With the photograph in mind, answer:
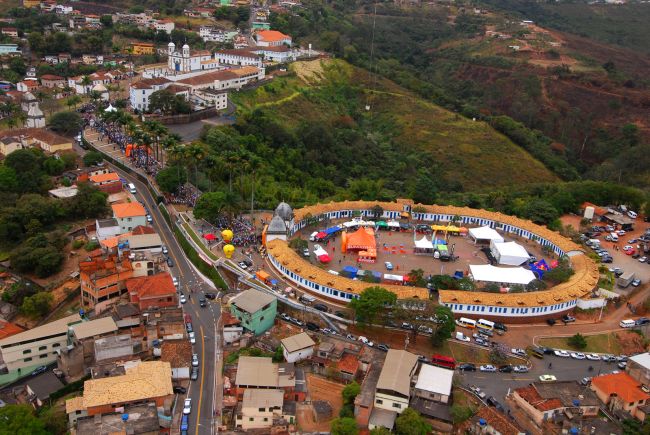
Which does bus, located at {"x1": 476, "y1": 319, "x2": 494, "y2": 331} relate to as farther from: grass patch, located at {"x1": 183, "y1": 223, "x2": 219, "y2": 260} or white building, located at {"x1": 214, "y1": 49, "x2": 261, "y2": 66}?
white building, located at {"x1": 214, "y1": 49, "x2": 261, "y2": 66}

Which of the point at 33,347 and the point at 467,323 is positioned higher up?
the point at 467,323

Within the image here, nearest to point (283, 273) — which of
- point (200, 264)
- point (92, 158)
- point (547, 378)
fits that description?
point (200, 264)

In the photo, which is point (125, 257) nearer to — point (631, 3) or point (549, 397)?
point (549, 397)

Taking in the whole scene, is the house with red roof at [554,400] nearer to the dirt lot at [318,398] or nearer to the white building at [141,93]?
the dirt lot at [318,398]

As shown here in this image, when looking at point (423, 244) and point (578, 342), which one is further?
point (423, 244)

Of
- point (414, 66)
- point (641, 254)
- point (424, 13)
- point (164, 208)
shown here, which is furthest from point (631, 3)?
point (164, 208)

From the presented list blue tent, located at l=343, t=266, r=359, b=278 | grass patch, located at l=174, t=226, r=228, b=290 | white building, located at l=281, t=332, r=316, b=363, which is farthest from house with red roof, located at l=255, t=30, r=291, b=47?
white building, located at l=281, t=332, r=316, b=363

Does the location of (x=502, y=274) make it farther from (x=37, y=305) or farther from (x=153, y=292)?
(x=37, y=305)

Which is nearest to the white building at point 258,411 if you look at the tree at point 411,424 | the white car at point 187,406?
the white car at point 187,406
